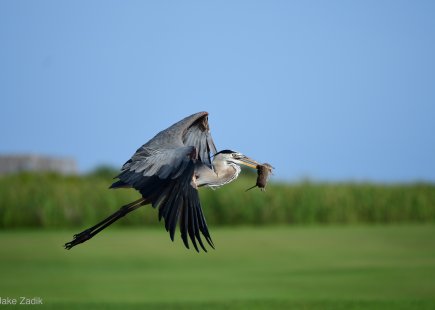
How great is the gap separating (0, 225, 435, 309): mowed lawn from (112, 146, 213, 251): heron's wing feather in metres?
4.07

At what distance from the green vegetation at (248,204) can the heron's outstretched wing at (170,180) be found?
14914 millimetres

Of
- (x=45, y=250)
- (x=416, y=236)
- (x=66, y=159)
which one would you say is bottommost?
(x=416, y=236)

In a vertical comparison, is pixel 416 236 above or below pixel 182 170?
below

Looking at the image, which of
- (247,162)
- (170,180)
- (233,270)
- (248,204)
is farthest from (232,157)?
(248,204)

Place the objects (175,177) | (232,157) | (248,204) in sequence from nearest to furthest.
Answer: (175,177)
(232,157)
(248,204)

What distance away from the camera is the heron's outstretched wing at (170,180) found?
17.0ft

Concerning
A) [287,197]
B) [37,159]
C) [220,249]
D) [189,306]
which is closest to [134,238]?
[220,249]

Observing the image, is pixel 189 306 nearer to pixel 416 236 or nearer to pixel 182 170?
pixel 182 170

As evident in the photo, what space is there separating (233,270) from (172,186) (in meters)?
8.21

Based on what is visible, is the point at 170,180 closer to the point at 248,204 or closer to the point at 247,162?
the point at 247,162

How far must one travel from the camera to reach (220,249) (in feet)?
52.3

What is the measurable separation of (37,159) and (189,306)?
37654 millimetres

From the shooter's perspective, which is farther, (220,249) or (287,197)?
(287,197)

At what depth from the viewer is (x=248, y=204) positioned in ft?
70.2
